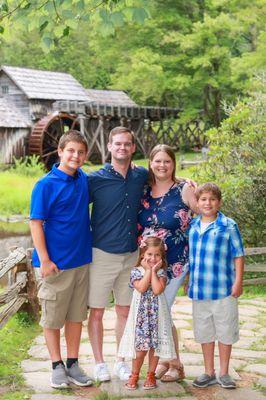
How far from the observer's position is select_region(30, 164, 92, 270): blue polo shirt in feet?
13.7

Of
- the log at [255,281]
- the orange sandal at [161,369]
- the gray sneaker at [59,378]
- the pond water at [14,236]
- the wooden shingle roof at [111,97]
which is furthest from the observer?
the wooden shingle roof at [111,97]

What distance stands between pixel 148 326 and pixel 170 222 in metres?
0.71

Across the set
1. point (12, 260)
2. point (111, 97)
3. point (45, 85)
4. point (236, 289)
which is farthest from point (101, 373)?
point (111, 97)

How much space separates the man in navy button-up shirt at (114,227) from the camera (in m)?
4.34

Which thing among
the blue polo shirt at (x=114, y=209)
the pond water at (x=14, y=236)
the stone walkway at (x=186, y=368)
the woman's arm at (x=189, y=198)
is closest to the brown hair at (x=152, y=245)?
the blue polo shirt at (x=114, y=209)

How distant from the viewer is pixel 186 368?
482 centimetres

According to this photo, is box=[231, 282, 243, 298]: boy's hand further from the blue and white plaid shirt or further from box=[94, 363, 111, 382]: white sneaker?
box=[94, 363, 111, 382]: white sneaker

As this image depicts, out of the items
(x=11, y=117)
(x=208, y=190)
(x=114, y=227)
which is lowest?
(x=114, y=227)

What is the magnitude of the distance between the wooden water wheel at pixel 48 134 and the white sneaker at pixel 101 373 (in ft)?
75.6

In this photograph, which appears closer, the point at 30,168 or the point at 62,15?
the point at 62,15

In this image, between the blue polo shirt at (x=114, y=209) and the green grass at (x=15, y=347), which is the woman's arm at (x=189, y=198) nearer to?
the blue polo shirt at (x=114, y=209)

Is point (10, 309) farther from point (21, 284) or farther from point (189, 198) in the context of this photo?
point (189, 198)

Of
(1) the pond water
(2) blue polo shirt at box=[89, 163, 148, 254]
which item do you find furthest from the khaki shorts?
(1) the pond water

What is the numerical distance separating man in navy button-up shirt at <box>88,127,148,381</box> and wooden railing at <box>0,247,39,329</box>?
1.52 meters
